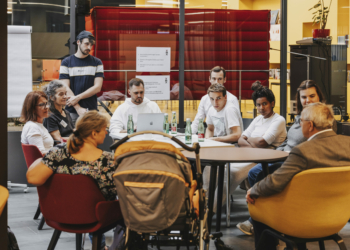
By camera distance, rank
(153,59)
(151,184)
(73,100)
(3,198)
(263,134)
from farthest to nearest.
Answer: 1. (153,59)
2. (73,100)
3. (263,134)
4. (151,184)
5. (3,198)

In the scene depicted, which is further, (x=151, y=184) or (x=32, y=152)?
(x=32, y=152)

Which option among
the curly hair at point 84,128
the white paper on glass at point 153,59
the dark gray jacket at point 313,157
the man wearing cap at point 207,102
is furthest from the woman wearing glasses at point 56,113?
the dark gray jacket at point 313,157

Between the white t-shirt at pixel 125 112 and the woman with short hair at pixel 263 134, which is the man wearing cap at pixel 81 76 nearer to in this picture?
the white t-shirt at pixel 125 112

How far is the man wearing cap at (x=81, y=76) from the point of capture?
5.38 meters

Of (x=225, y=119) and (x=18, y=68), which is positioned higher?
(x=18, y=68)

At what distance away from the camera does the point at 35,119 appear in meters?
4.00

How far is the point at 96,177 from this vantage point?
244 cm

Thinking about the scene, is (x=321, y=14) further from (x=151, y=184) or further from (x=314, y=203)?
(x=151, y=184)

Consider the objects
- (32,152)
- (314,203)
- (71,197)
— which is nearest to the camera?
→ (314,203)

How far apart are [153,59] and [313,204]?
14.3 feet

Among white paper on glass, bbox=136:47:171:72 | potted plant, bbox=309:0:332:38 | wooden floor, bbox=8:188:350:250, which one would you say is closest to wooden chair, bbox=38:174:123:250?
wooden floor, bbox=8:188:350:250

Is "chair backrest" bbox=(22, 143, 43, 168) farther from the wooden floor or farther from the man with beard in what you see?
the man with beard

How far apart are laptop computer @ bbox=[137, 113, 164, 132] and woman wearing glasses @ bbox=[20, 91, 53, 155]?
0.89 m

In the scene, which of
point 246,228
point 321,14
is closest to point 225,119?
point 246,228
